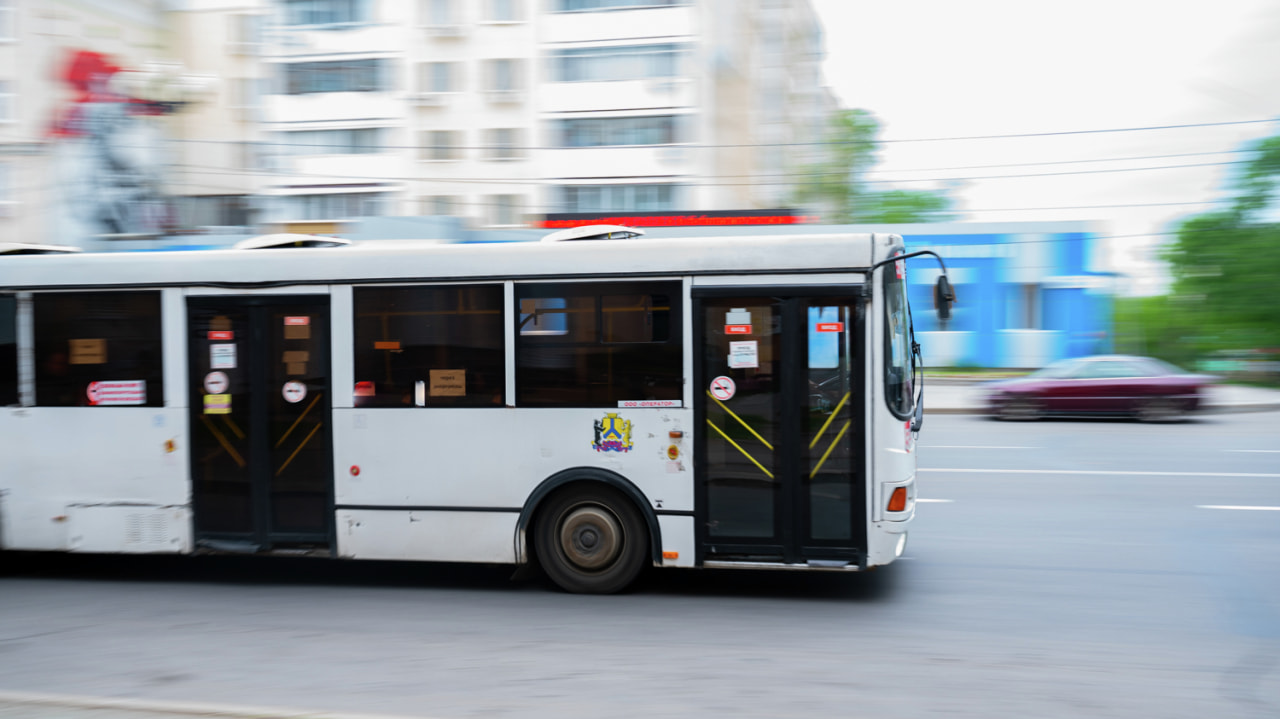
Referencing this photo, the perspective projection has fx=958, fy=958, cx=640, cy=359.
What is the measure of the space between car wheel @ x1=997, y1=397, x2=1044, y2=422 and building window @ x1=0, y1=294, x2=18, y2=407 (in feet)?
53.5

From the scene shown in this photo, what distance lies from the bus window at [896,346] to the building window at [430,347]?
107 inches

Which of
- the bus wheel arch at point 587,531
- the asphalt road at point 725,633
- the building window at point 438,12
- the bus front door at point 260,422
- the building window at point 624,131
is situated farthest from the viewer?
the building window at point 438,12

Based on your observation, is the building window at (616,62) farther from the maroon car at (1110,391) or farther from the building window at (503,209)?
the maroon car at (1110,391)

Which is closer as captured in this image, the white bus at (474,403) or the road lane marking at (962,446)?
the white bus at (474,403)

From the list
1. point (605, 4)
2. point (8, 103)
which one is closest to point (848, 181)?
point (605, 4)

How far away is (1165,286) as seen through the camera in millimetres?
39156

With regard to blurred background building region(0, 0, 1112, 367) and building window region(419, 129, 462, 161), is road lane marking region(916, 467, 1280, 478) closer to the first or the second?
blurred background building region(0, 0, 1112, 367)

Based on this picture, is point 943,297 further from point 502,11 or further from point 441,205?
point 502,11

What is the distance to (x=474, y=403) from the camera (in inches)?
277

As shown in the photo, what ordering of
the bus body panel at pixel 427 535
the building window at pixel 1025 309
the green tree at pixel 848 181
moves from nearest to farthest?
the bus body panel at pixel 427 535
the building window at pixel 1025 309
the green tree at pixel 848 181

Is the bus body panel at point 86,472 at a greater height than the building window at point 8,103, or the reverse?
the building window at point 8,103

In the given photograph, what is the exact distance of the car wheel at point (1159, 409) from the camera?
17594 millimetres

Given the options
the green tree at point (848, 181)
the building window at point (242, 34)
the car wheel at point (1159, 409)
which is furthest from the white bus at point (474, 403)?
the green tree at point (848, 181)

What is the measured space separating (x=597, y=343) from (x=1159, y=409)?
579 inches
